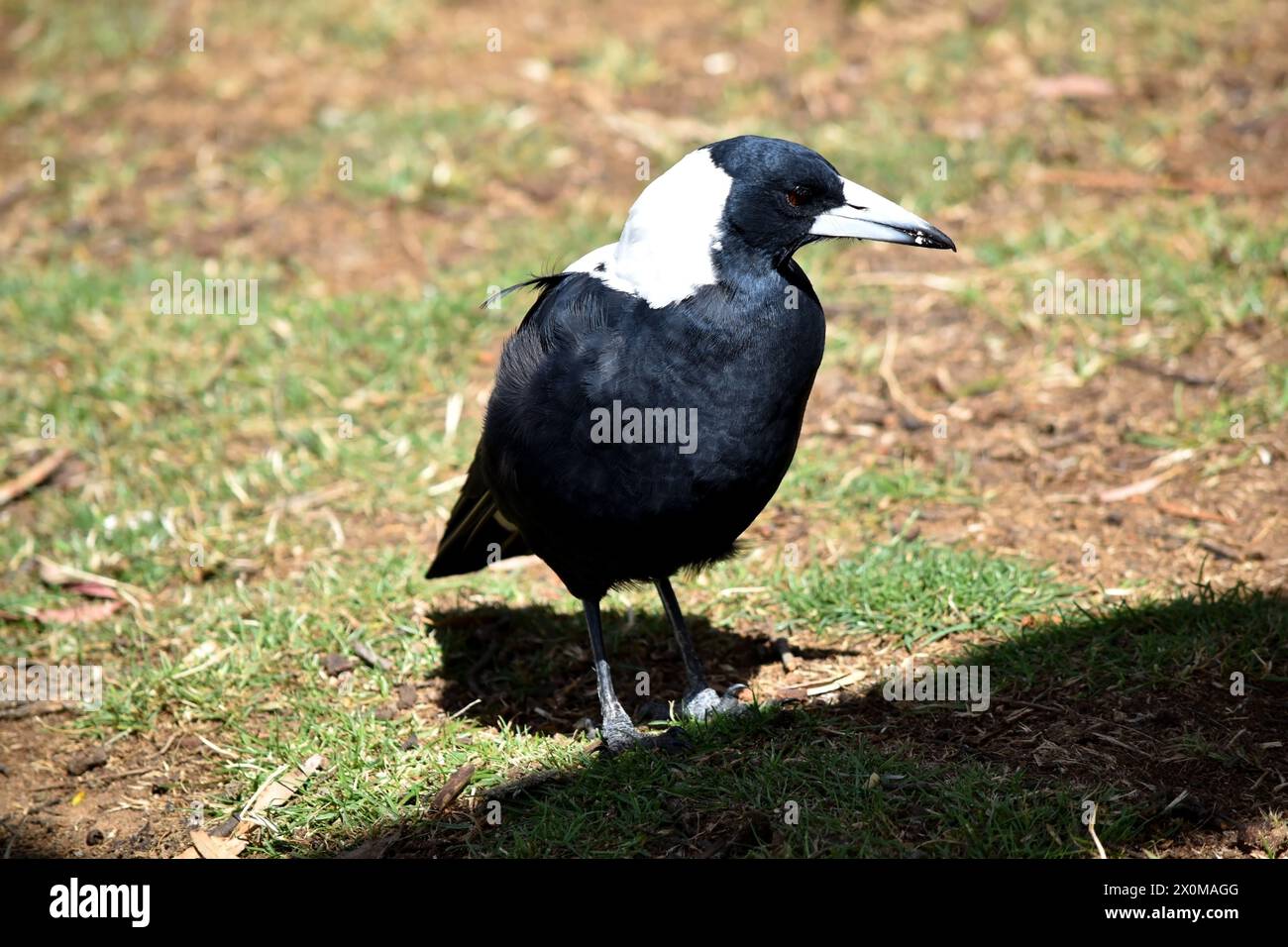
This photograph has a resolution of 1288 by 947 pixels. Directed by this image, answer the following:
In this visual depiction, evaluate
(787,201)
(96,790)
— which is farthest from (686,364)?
(96,790)

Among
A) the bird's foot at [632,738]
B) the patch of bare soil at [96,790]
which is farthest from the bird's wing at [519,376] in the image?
the patch of bare soil at [96,790]

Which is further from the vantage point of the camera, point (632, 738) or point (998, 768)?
point (632, 738)

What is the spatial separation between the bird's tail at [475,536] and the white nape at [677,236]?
71 centimetres

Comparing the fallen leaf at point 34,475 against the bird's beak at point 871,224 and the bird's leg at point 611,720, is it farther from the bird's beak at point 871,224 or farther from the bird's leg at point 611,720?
the bird's beak at point 871,224

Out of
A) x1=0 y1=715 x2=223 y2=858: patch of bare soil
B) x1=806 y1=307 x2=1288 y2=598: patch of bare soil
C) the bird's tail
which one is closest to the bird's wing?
the bird's tail

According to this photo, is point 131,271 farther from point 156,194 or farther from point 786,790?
point 786,790

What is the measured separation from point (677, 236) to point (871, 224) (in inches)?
16.5

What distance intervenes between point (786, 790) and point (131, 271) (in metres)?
3.90

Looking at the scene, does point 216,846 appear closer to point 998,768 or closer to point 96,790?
point 96,790

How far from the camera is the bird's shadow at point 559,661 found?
3.37 m

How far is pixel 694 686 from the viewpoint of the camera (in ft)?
10.7

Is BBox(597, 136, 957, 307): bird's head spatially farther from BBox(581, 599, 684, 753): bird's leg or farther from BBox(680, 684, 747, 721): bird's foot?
BBox(680, 684, 747, 721): bird's foot

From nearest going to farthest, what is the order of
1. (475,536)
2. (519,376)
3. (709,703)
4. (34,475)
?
1. (519,376)
2. (709,703)
3. (475,536)
4. (34,475)

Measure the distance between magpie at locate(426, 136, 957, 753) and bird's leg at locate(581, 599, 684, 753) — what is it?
22cm
